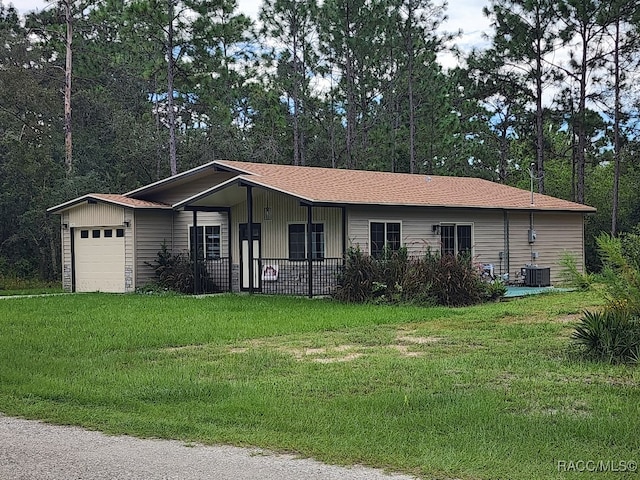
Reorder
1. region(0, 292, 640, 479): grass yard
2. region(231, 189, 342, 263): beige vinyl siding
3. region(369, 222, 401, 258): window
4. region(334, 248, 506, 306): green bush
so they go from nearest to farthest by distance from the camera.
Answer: region(0, 292, 640, 479): grass yard → region(334, 248, 506, 306): green bush → region(231, 189, 342, 263): beige vinyl siding → region(369, 222, 401, 258): window

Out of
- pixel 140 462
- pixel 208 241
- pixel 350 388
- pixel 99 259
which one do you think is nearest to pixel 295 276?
pixel 208 241

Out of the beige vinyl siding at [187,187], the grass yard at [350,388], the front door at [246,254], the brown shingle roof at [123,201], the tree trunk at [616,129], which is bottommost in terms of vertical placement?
the grass yard at [350,388]

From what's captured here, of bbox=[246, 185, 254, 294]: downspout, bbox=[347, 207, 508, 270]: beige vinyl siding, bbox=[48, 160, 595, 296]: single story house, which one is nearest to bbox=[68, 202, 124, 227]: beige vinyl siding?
bbox=[48, 160, 595, 296]: single story house

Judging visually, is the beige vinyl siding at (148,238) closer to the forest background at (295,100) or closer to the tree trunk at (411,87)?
the forest background at (295,100)

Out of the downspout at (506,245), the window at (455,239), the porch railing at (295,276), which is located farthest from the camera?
the downspout at (506,245)

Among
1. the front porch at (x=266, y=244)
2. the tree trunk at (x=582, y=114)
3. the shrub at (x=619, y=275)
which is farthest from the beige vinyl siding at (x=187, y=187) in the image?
the tree trunk at (x=582, y=114)

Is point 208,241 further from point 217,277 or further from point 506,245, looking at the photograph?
point 506,245

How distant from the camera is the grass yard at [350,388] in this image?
5.89 metres

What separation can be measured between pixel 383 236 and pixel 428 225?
65.3 inches

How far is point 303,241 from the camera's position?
20828 millimetres

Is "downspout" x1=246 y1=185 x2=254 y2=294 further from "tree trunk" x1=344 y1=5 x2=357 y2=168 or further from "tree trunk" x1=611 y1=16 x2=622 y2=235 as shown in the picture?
"tree trunk" x1=344 y1=5 x2=357 y2=168

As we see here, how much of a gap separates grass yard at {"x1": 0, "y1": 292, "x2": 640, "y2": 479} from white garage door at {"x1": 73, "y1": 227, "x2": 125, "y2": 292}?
8239 millimetres

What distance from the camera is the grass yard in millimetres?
5887

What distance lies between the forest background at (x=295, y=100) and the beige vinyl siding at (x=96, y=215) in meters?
5.79
